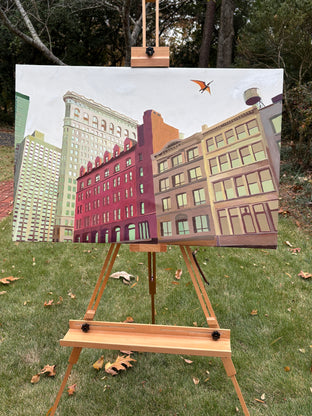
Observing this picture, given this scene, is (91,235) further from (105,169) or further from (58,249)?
(58,249)

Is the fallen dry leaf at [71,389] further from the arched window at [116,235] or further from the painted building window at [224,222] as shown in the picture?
the painted building window at [224,222]

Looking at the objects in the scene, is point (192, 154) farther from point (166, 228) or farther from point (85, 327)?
point (85, 327)

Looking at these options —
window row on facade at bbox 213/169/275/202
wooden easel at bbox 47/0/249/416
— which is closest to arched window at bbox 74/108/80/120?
wooden easel at bbox 47/0/249/416

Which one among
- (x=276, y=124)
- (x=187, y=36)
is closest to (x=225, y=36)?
(x=187, y=36)

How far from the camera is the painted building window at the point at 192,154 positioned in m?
1.80

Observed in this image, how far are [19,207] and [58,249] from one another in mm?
2192

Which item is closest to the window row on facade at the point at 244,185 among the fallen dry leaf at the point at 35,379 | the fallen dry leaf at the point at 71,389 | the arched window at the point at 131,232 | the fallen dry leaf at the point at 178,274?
the arched window at the point at 131,232

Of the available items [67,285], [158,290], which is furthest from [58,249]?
[158,290]

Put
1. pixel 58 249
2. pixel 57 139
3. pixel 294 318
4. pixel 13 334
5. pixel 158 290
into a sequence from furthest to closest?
pixel 58 249
pixel 158 290
pixel 294 318
pixel 13 334
pixel 57 139

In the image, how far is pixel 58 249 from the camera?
402 cm

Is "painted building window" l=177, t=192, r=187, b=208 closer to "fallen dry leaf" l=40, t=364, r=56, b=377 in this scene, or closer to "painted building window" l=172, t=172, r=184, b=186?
"painted building window" l=172, t=172, r=184, b=186

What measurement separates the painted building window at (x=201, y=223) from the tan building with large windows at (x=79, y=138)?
59 cm

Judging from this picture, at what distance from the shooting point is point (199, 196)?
1.78 m

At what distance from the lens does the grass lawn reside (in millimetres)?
1994
